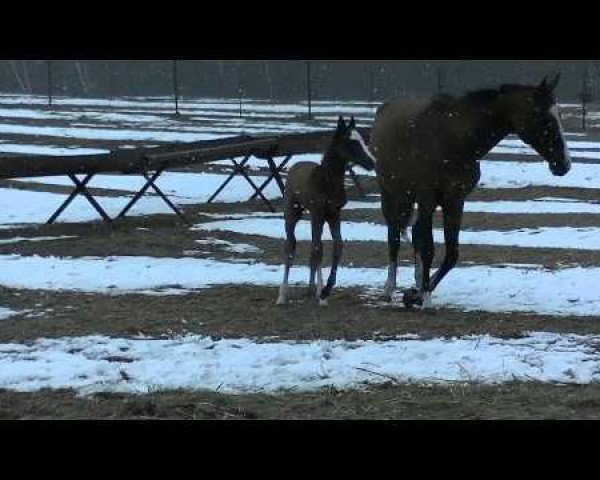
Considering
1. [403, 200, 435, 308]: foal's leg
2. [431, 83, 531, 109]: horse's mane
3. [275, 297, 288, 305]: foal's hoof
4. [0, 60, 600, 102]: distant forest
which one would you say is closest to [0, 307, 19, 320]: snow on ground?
[275, 297, 288, 305]: foal's hoof

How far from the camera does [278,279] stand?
437 inches

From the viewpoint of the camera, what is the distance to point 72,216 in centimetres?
1695

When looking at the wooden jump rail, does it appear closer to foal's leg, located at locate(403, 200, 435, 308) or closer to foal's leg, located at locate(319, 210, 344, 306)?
foal's leg, located at locate(319, 210, 344, 306)

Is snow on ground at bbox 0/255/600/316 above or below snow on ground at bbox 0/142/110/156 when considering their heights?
below

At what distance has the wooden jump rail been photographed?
1507 centimetres

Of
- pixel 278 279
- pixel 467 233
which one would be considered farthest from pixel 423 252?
pixel 467 233

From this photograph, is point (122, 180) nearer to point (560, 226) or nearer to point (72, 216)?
point (72, 216)

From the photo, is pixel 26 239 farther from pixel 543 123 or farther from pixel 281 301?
pixel 543 123

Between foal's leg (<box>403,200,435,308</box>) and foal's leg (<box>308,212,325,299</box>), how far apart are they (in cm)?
113

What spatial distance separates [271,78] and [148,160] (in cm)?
3989

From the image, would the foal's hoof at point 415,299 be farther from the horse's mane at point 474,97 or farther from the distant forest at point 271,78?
the distant forest at point 271,78

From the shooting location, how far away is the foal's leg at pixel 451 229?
9383mm

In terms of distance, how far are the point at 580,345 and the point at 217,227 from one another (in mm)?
9420

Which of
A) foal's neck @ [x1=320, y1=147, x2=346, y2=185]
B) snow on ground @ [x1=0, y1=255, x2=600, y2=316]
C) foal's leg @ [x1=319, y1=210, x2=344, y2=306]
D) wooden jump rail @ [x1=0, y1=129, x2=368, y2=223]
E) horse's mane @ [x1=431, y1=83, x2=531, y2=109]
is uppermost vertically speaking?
horse's mane @ [x1=431, y1=83, x2=531, y2=109]
